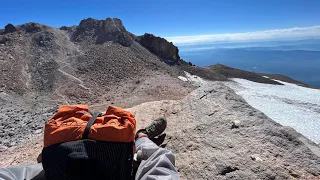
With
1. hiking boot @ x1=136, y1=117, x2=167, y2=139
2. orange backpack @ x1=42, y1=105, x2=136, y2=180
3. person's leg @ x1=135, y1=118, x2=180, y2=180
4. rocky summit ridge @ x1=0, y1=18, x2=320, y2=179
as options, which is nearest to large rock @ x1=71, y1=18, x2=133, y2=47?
rocky summit ridge @ x1=0, y1=18, x2=320, y2=179

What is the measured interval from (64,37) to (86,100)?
14.6 m

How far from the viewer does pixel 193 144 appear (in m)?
5.54

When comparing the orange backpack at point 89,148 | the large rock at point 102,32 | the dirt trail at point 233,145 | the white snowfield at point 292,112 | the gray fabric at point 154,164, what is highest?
the large rock at point 102,32

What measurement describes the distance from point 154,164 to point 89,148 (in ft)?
3.07

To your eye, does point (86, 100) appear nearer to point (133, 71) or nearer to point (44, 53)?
point (133, 71)

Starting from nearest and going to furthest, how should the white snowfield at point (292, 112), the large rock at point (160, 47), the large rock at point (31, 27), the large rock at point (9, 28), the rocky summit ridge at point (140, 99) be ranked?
the rocky summit ridge at point (140, 99)
the white snowfield at point (292, 112)
the large rock at point (31, 27)
the large rock at point (9, 28)
the large rock at point (160, 47)

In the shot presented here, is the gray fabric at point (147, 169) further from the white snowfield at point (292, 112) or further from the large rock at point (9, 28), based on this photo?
the large rock at point (9, 28)

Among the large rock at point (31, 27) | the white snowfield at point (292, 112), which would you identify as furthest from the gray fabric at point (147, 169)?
the large rock at point (31, 27)

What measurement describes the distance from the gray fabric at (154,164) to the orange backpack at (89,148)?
0.76 feet

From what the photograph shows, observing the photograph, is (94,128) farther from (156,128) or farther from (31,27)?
(31,27)

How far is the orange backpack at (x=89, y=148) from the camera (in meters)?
3.32

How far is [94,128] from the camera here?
3.61m

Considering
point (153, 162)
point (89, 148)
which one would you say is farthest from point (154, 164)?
point (89, 148)

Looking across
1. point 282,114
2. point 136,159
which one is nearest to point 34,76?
point 282,114
